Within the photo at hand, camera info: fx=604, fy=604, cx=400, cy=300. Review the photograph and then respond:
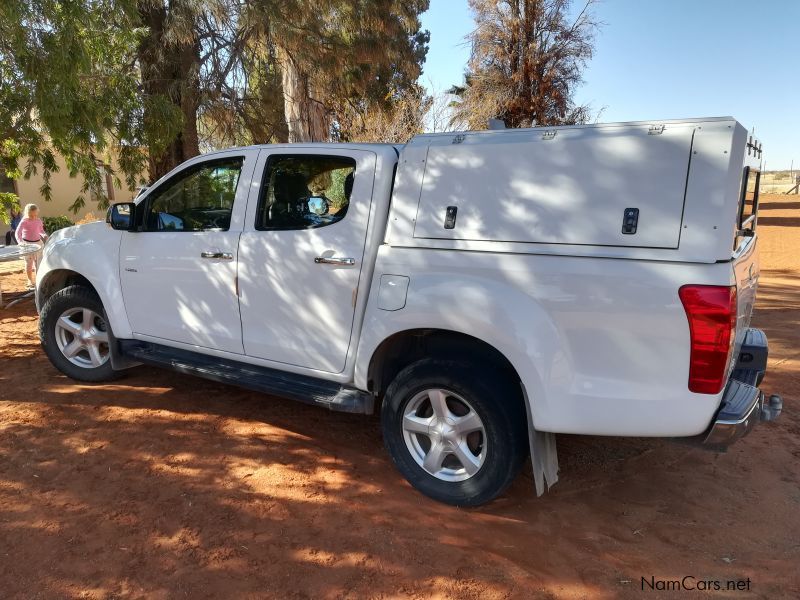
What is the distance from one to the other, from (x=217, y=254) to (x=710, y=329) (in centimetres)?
304

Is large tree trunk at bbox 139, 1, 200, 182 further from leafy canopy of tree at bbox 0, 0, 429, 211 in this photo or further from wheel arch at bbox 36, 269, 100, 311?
wheel arch at bbox 36, 269, 100, 311

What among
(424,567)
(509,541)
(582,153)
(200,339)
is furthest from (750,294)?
(200,339)

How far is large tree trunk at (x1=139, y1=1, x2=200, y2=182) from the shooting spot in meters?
9.70

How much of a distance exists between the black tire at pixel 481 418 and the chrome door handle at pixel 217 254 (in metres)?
1.49

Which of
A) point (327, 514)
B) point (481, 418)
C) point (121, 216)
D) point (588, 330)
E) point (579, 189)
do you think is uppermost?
point (579, 189)

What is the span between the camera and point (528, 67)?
2166 centimetres

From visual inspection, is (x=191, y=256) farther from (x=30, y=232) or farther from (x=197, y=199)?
(x=30, y=232)

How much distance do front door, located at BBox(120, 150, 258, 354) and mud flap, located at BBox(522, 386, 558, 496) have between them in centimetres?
210

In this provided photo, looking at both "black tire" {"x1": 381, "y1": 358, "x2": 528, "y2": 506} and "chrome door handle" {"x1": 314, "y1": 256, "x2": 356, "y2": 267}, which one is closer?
"black tire" {"x1": 381, "y1": 358, "x2": 528, "y2": 506}

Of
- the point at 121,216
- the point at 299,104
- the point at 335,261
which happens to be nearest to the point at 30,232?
the point at 299,104

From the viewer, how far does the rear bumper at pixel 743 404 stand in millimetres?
2750

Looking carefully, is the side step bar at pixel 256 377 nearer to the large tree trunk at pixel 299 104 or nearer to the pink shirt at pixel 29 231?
the pink shirt at pixel 29 231

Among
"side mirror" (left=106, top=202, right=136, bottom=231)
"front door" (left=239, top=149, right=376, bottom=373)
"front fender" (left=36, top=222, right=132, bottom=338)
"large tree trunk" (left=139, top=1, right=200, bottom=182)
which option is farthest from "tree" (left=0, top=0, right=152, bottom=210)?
"front door" (left=239, top=149, right=376, bottom=373)

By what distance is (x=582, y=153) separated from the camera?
2885mm
